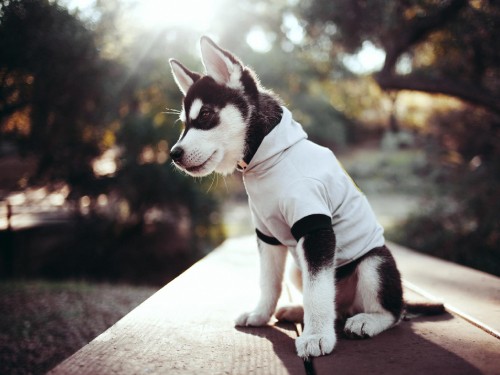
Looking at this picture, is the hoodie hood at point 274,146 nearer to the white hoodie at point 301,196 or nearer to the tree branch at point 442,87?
the white hoodie at point 301,196

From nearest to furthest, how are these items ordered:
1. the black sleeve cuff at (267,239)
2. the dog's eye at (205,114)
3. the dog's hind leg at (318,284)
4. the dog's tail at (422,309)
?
the dog's hind leg at (318,284) → the dog's eye at (205,114) → the black sleeve cuff at (267,239) → the dog's tail at (422,309)

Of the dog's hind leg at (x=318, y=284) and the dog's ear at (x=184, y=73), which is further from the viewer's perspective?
the dog's ear at (x=184, y=73)

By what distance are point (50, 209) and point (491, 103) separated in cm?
738

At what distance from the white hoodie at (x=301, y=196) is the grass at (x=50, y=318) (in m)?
1.96

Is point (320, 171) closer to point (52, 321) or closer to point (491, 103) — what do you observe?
point (52, 321)

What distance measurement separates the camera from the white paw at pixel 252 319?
109 inches

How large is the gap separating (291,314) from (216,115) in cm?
134

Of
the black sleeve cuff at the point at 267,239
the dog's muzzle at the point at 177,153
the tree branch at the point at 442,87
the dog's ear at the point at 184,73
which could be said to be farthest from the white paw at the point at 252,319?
the tree branch at the point at 442,87

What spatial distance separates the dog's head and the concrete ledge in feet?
3.07

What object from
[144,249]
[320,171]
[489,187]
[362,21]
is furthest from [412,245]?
[320,171]

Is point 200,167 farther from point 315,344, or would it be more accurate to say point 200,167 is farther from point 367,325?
point 367,325

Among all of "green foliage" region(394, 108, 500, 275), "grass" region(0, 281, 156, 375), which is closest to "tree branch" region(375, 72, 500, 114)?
"green foliage" region(394, 108, 500, 275)

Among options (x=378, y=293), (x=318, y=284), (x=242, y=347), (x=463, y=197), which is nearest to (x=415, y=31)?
(x=463, y=197)

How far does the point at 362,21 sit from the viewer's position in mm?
6598
